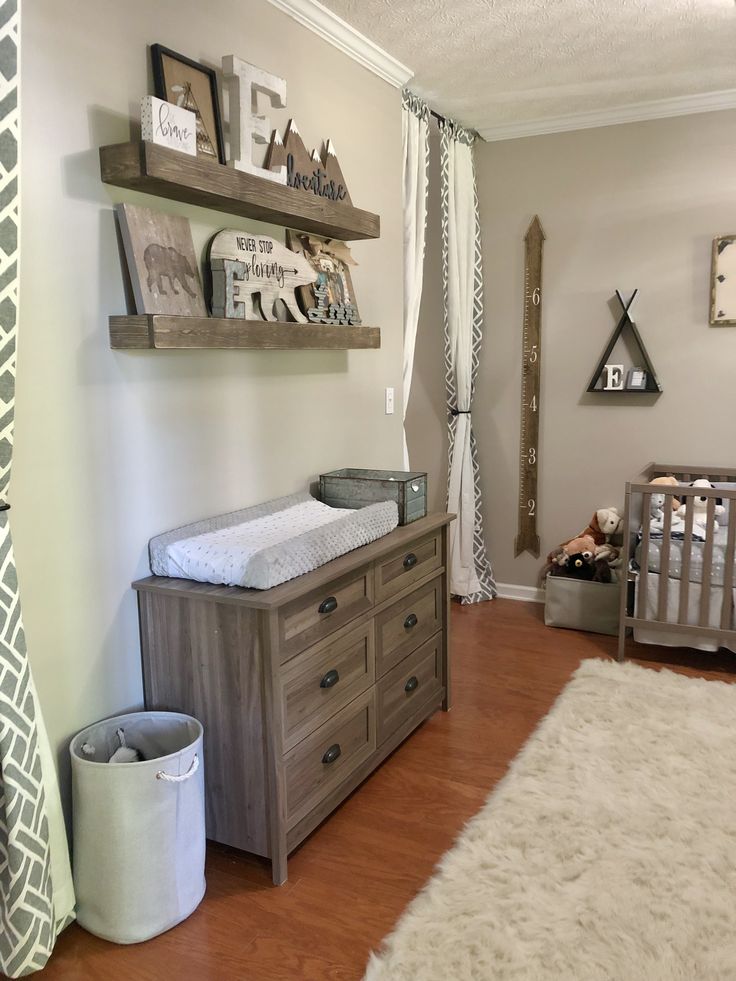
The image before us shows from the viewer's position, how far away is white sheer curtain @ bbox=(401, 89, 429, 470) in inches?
135

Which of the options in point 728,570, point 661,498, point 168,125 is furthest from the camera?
point 661,498

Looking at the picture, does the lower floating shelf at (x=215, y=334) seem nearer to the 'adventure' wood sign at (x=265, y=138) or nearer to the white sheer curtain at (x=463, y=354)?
the 'adventure' wood sign at (x=265, y=138)

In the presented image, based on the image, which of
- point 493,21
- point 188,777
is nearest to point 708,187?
point 493,21

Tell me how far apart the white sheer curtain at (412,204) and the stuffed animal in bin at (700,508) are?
45.5 inches

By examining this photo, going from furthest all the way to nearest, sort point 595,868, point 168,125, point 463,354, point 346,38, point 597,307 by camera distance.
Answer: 1. point 463,354
2. point 597,307
3. point 346,38
4. point 595,868
5. point 168,125

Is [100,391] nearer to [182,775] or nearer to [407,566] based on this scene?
[182,775]

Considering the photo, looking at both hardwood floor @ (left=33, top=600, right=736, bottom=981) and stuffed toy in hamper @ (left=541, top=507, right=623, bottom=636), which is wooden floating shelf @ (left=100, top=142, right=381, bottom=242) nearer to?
hardwood floor @ (left=33, top=600, right=736, bottom=981)

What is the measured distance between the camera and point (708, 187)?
377cm

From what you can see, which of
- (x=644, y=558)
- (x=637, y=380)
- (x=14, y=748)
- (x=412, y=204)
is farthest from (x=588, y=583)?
(x=14, y=748)

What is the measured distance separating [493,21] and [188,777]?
2.54 meters

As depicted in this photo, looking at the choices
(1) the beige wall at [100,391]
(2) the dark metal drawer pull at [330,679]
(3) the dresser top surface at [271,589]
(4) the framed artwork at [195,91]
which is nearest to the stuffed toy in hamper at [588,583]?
(3) the dresser top surface at [271,589]

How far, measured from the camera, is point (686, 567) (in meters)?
3.31

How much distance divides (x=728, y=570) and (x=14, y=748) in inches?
105

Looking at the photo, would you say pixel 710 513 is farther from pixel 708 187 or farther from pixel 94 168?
pixel 94 168
